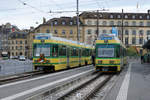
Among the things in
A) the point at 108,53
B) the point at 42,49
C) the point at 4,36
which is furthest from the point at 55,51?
the point at 4,36

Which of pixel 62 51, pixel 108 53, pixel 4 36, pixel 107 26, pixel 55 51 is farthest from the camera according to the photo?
pixel 4 36

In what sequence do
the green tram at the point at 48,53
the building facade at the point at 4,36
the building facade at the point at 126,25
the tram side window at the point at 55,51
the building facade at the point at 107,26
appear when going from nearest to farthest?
the green tram at the point at 48,53 < the tram side window at the point at 55,51 < the building facade at the point at 107,26 < the building facade at the point at 126,25 < the building facade at the point at 4,36

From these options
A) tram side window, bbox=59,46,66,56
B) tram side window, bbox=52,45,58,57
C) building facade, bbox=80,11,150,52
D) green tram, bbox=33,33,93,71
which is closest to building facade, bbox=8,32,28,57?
building facade, bbox=80,11,150,52

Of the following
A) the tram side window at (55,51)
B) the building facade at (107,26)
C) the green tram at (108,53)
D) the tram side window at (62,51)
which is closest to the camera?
the green tram at (108,53)

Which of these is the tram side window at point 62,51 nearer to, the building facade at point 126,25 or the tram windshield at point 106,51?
the tram windshield at point 106,51

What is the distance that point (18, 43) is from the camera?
11488 centimetres

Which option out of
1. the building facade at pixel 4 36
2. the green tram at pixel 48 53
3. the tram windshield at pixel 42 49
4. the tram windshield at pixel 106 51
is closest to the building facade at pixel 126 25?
the building facade at pixel 4 36

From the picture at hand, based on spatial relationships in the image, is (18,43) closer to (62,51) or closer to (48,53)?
(62,51)

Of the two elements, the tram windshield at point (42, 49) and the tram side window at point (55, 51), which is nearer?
the tram windshield at point (42, 49)

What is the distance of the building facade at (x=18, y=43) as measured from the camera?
374 ft

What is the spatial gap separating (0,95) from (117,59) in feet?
38.0

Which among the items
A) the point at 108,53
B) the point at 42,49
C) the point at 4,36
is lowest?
the point at 108,53

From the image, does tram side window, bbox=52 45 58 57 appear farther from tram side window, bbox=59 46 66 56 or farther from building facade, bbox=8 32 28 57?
building facade, bbox=8 32 28 57

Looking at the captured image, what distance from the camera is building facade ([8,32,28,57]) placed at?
374 ft
